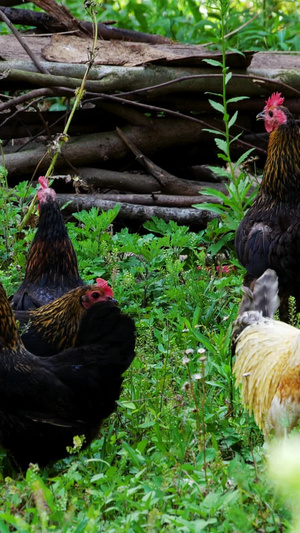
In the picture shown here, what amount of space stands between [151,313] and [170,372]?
899 millimetres

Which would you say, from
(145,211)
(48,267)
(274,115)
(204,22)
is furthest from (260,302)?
(204,22)

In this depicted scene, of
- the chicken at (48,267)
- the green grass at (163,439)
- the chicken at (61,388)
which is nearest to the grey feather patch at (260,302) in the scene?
the green grass at (163,439)

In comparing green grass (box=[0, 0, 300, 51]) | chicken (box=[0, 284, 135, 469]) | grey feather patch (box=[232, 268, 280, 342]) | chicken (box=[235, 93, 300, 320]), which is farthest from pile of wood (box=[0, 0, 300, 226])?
chicken (box=[0, 284, 135, 469])

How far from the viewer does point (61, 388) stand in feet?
12.4

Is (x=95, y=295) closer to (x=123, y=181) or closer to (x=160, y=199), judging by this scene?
(x=160, y=199)

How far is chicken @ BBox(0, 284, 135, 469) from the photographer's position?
370cm

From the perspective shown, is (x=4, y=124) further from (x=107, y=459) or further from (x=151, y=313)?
(x=107, y=459)

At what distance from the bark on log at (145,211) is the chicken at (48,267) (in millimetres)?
1823

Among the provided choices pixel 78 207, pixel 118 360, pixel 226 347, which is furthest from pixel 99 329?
pixel 78 207

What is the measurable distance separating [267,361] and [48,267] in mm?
1898

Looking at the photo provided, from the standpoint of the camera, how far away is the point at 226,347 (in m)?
4.86

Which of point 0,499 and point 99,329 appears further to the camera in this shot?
point 99,329

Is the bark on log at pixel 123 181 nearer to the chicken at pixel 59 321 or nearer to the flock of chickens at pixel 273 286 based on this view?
the flock of chickens at pixel 273 286

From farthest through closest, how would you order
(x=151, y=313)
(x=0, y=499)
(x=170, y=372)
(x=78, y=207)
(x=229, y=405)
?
(x=78, y=207)
(x=151, y=313)
(x=170, y=372)
(x=229, y=405)
(x=0, y=499)
